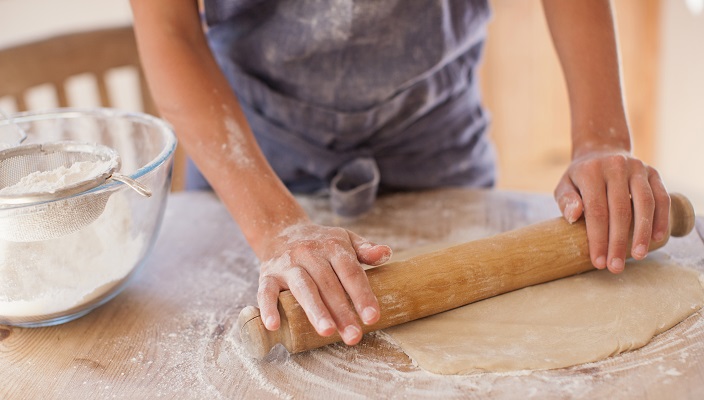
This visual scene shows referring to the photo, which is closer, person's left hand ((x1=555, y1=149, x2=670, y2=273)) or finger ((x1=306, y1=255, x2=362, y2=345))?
finger ((x1=306, y1=255, x2=362, y2=345))

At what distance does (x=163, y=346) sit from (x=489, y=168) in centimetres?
98

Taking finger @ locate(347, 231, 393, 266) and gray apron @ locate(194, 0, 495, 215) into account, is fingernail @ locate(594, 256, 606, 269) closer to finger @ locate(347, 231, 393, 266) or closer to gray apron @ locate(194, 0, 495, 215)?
finger @ locate(347, 231, 393, 266)

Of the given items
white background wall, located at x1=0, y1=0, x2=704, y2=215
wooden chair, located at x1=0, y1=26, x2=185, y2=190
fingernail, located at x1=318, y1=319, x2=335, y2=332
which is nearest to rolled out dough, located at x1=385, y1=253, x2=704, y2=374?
fingernail, located at x1=318, y1=319, x2=335, y2=332

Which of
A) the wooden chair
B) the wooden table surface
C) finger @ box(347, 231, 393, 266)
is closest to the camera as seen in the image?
the wooden table surface

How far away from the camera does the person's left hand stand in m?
1.09

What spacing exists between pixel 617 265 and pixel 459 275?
255 millimetres

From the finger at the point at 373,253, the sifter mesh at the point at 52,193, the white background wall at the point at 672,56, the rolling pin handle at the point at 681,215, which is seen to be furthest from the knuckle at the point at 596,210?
the white background wall at the point at 672,56

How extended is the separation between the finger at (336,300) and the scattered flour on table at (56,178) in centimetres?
35

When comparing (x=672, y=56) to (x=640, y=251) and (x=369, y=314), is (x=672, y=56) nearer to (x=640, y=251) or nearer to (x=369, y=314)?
(x=640, y=251)

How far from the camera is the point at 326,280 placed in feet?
3.18

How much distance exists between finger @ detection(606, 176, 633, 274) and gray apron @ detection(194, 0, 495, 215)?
1.61 ft

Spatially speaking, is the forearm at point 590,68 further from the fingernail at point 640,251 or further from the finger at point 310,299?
the finger at point 310,299

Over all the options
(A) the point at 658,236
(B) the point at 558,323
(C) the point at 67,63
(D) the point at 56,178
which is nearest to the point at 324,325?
(B) the point at 558,323

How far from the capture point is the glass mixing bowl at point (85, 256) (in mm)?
1016
